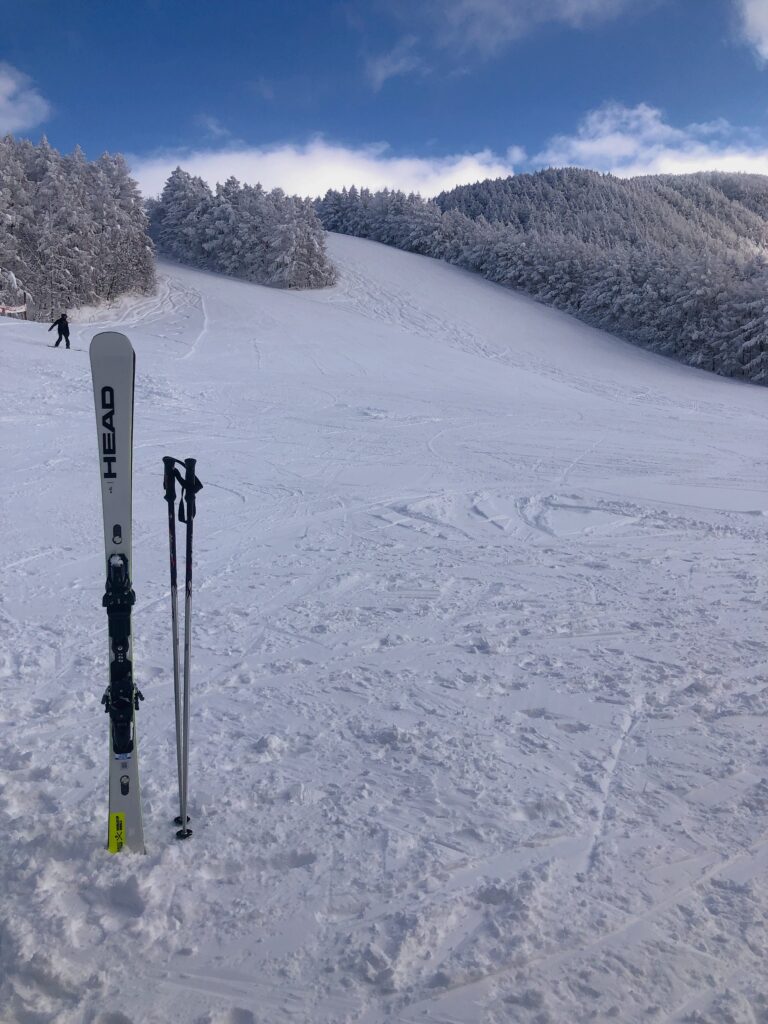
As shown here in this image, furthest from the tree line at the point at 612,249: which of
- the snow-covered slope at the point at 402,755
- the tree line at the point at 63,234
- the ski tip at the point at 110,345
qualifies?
the ski tip at the point at 110,345

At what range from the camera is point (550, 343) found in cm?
3691

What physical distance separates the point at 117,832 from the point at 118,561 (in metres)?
1.33

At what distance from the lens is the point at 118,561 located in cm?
307

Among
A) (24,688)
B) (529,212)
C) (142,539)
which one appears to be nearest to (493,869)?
(24,688)

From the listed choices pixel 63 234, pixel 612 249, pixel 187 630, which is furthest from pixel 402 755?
pixel 612 249

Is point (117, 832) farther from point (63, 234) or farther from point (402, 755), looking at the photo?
point (63, 234)

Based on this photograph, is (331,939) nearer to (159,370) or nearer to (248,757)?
(248,757)

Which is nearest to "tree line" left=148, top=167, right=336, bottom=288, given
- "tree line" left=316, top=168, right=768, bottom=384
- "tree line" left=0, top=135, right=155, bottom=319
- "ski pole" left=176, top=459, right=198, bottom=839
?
"tree line" left=0, top=135, right=155, bottom=319

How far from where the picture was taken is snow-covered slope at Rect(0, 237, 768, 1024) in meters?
2.73

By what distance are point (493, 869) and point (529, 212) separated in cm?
8366

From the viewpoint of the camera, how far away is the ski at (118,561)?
297 centimetres

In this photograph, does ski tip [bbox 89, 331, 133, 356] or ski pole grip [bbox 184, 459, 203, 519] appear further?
ski pole grip [bbox 184, 459, 203, 519]

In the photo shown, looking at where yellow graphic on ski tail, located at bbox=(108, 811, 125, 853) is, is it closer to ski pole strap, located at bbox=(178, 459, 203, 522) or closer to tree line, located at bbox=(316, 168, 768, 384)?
ski pole strap, located at bbox=(178, 459, 203, 522)

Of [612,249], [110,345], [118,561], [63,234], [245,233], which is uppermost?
[612,249]
